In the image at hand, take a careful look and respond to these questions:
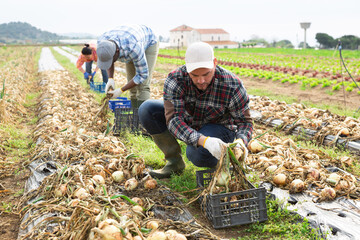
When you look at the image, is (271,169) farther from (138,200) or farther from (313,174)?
(138,200)

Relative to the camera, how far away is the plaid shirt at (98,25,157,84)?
12.2ft

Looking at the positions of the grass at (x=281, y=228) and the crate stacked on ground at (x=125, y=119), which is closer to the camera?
the grass at (x=281, y=228)

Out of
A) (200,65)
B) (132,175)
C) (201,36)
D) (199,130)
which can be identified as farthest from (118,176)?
(201,36)

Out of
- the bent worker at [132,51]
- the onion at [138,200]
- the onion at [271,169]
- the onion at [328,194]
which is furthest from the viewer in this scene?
the bent worker at [132,51]

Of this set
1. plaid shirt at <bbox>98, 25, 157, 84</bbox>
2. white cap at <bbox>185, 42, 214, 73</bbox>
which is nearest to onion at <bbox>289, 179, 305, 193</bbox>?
white cap at <bbox>185, 42, 214, 73</bbox>

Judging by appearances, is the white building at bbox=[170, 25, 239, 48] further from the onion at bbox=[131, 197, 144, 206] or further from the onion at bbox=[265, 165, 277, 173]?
the onion at bbox=[131, 197, 144, 206]

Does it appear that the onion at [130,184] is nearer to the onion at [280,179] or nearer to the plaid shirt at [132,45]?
the onion at [280,179]

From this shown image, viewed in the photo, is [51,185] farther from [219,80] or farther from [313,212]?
[313,212]

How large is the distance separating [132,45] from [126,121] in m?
0.94

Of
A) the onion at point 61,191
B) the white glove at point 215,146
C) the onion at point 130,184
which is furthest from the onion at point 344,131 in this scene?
the onion at point 61,191

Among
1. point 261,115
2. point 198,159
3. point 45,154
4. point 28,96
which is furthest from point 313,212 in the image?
point 28,96

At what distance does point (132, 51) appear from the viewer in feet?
12.3

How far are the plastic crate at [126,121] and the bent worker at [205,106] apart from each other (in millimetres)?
1530

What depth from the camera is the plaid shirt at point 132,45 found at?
3723 millimetres
